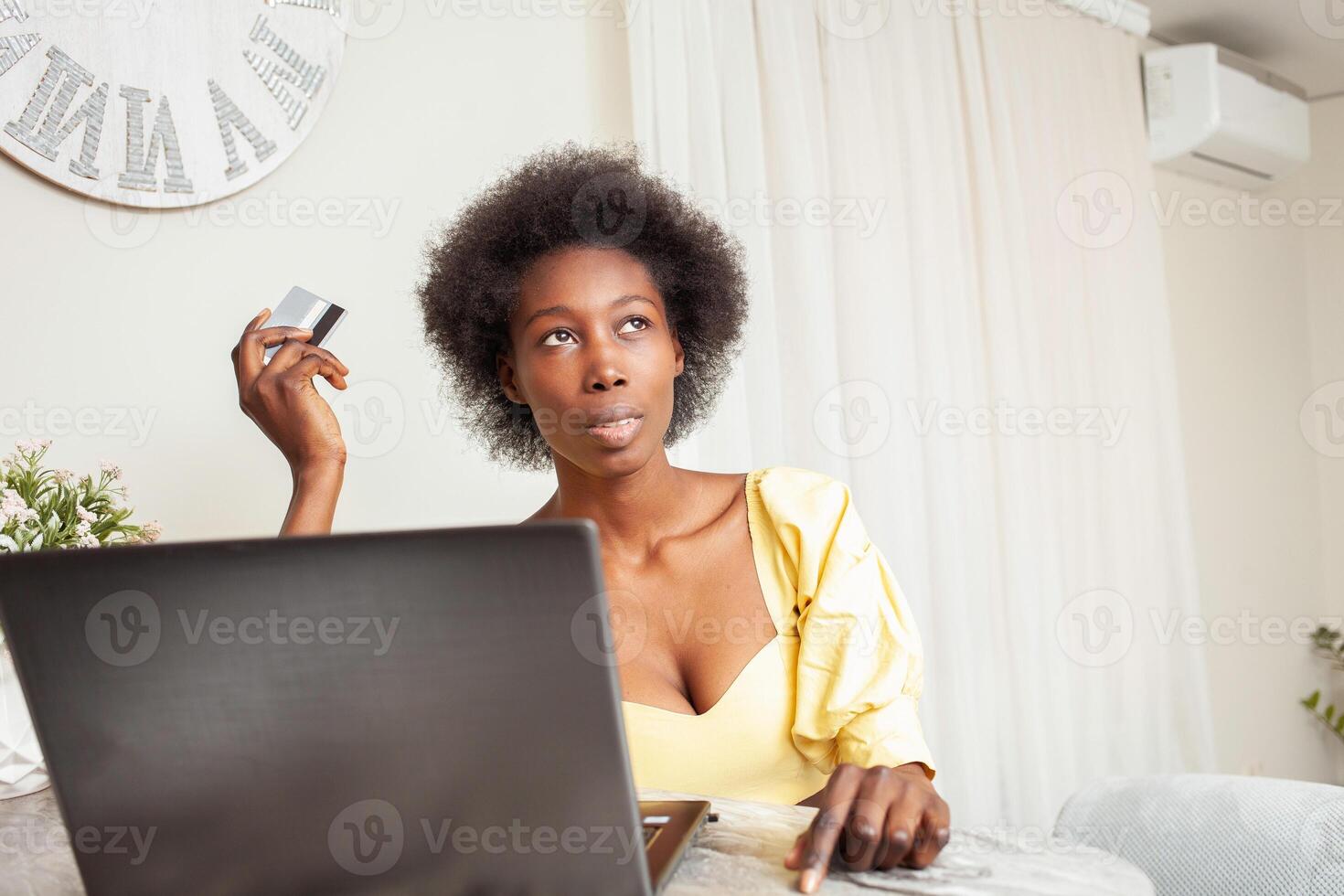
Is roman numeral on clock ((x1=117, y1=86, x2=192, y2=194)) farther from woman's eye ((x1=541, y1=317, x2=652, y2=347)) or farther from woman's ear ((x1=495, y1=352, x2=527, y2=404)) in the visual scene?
woman's eye ((x1=541, y1=317, x2=652, y2=347))

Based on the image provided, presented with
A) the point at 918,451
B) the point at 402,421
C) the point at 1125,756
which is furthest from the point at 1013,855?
the point at 1125,756

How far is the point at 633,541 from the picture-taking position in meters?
1.35

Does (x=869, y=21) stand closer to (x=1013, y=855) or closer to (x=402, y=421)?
(x=402, y=421)

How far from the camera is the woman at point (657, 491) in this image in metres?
1.17

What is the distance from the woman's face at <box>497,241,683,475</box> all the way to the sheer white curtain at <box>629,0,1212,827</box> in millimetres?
821

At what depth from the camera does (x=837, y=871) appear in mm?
682
